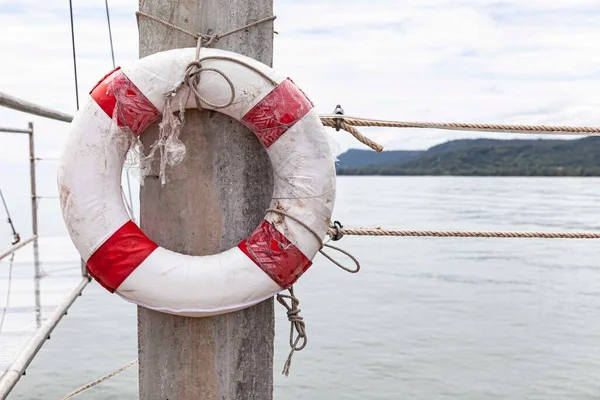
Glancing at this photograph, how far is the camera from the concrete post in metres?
2.05

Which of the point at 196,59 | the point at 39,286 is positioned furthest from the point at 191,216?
the point at 39,286

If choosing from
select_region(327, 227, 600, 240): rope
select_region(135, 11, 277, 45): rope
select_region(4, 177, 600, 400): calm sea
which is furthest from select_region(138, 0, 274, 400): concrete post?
select_region(4, 177, 600, 400): calm sea

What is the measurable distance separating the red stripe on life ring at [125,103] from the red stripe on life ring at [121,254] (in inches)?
10.5

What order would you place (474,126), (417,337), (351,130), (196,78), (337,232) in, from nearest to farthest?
(196,78) → (337,232) → (351,130) → (474,126) → (417,337)

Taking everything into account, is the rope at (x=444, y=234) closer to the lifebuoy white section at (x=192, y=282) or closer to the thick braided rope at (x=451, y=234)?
the thick braided rope at (x=451, y=234)

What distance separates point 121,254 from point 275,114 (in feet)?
1.77

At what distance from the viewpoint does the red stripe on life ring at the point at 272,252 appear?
6.72 feet

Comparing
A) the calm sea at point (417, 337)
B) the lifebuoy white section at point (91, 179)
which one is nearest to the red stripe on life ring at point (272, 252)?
the lifebuoy white section at point (91, 179)

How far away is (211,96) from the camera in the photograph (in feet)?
6.59

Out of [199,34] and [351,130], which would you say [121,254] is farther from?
[351,130]

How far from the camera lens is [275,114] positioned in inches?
80.7

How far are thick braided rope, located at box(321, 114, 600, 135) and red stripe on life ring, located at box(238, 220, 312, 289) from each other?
523 mm

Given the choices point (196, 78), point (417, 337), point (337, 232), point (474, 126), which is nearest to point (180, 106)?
point (196, 78)

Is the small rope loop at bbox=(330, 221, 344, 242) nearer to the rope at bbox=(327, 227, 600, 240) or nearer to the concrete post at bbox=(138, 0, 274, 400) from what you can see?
the rope at bbox=(327, 227, 600, 240)
